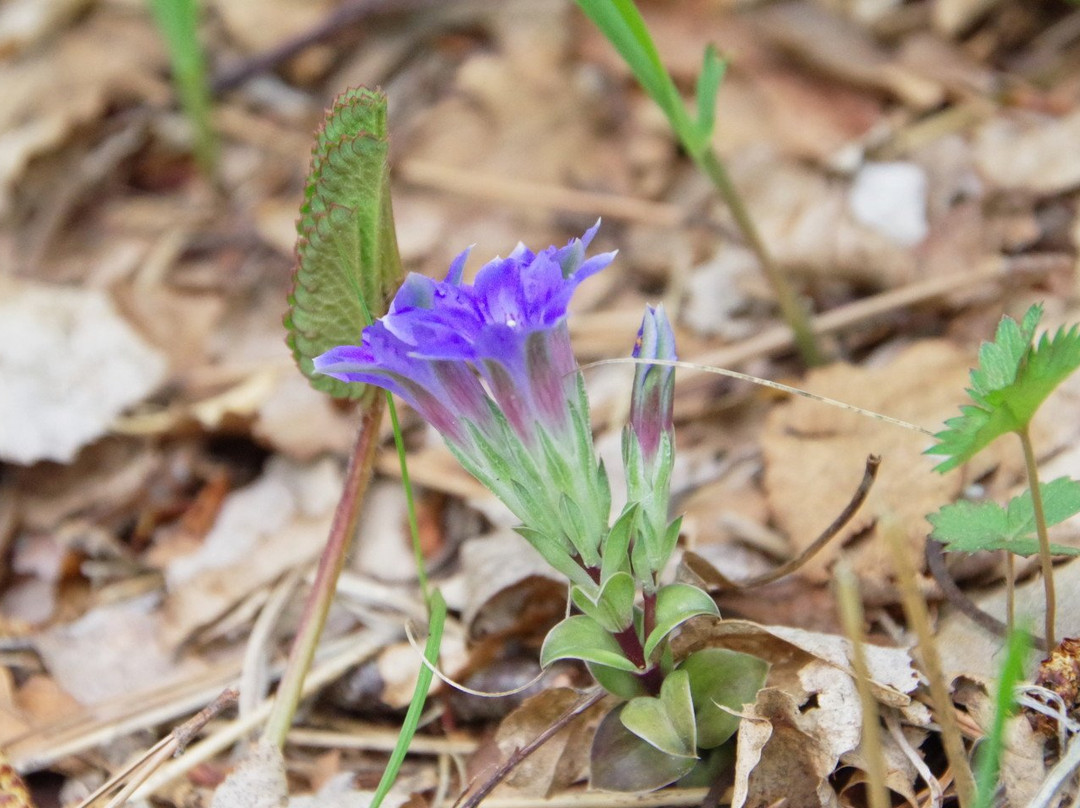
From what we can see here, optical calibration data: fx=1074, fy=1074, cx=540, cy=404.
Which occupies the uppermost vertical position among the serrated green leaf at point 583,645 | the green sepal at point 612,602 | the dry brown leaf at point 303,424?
the green sepal at point 612,602

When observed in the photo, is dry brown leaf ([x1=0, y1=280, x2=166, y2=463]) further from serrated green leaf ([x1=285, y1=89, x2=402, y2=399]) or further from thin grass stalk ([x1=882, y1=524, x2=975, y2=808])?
thin grass stalk ([x1=882, y1=524, x2=975, y2=808])

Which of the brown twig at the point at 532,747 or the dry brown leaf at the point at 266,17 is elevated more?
the dry brown leaf at the point at 266,17

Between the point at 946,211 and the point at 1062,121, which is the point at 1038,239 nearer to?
the point at 946,211

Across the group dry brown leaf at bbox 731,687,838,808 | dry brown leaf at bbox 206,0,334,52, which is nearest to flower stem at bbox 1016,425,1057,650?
dry brown leaf at bbox 731,687,838,808

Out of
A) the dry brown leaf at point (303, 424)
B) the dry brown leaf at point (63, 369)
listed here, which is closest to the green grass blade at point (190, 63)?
the dry brown leaf at point (63, 369)

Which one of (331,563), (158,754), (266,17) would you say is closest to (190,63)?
(266,17)

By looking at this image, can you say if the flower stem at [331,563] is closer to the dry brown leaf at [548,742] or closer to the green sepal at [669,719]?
the dry brown leaf at [548,742]
